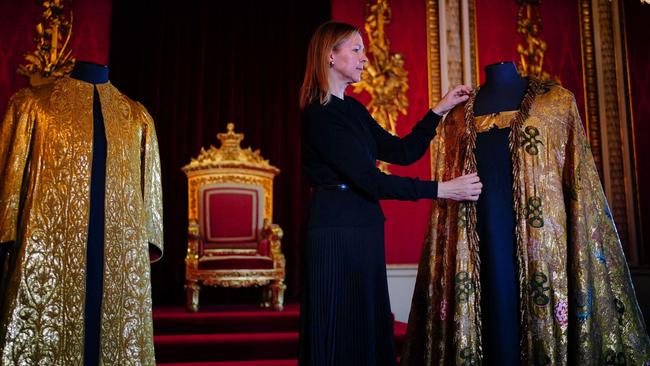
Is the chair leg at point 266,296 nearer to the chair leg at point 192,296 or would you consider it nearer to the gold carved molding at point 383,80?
the chair leg at point 192,296

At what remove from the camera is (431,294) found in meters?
2.05

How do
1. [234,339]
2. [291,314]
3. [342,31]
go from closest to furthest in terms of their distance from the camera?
[342,31] → [234,339] → [291,314]

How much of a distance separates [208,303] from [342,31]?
11.5 feet

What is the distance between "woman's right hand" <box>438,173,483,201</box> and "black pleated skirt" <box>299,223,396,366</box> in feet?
0.75

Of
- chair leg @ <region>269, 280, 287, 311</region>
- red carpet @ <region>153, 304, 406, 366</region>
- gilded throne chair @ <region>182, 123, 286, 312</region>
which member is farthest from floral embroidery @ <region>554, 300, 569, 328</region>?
gilded throne chair @ <region>182, 123, 286, 312</region>

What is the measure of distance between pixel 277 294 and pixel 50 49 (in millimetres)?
2536

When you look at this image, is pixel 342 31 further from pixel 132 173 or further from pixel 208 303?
pixel 208 303

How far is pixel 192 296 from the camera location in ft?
13.4

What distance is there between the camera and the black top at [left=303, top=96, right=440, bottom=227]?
5.29 feet

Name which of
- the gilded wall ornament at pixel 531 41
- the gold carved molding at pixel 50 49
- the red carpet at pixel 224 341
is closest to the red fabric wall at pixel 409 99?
the gilded wall ornament at pixel 531 41

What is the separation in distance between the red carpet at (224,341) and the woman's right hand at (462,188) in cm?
160

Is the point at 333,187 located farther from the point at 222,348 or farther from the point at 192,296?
the point at 192,296

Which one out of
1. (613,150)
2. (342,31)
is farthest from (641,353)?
(613,150)

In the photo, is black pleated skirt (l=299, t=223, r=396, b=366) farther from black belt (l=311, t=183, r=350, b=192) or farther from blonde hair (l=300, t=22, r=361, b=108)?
blonde hair (l=300, t=22, r=361, b=108)
